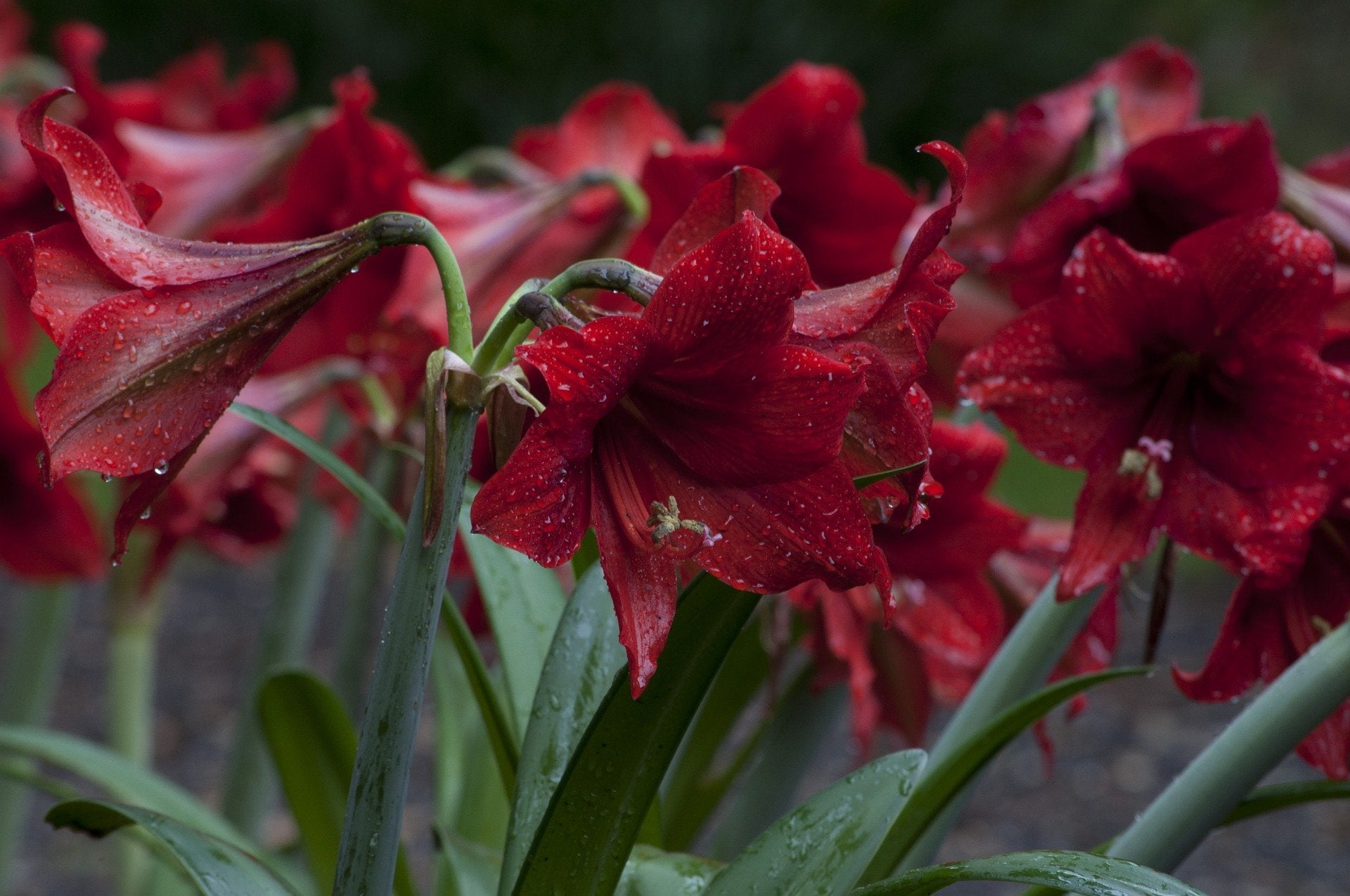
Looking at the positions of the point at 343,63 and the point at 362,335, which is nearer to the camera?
the point at 362,335

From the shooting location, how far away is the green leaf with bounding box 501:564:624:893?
1.94 ft

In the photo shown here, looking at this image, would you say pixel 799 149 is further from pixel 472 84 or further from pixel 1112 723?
pixel 472 84

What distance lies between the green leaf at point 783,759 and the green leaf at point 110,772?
34 cm

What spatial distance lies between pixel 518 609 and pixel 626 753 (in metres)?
0.17

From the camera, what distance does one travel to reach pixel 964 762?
0.66m

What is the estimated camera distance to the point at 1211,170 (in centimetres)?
75

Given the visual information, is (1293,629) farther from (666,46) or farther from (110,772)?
(666,46)

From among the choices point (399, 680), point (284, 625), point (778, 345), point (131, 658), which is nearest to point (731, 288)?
point (778, 345)

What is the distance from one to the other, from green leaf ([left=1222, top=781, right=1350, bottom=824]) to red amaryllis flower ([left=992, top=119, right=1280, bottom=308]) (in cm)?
31

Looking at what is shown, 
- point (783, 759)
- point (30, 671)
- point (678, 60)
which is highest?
point (783, 759)

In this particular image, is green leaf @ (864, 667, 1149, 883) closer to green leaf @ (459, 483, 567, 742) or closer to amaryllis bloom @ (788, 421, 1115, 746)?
amaryllis bloom @ (788, 421, 1115, 746)

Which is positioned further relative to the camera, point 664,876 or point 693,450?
point 664,876

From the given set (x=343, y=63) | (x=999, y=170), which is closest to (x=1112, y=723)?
(x=999, y=170)

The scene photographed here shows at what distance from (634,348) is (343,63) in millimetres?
4782
